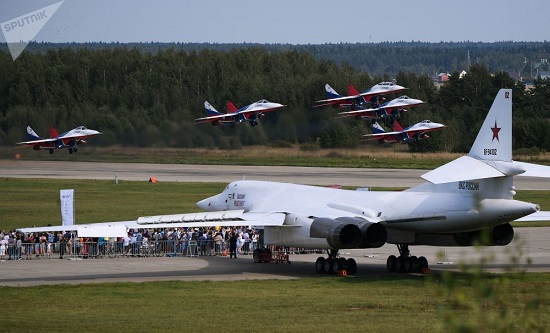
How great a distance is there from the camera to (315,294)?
94.1 feet

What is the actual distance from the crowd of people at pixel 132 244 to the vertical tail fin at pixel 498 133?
13.3 meters

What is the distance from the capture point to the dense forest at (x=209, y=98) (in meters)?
74.9

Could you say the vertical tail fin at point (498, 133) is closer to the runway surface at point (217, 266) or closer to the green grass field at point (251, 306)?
the runway surface at point (217, 266)

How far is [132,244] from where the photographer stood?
1581 inches

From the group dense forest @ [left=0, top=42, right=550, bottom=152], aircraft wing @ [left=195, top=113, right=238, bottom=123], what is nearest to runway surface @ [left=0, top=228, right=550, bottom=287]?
dense forest @ [left=0, top=42, right=550, bottom=152]

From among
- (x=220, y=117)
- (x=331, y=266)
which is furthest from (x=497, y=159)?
(x=220, y=117)

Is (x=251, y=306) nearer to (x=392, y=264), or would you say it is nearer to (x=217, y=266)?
(x=392, y=264)

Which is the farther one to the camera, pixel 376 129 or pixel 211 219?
pixel 376 129

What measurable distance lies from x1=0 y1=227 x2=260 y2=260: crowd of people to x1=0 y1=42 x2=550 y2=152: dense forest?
31.4m

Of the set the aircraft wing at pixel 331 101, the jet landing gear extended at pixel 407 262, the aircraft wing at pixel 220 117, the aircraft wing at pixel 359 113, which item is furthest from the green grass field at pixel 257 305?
the aircraft wing at pixel 331 101

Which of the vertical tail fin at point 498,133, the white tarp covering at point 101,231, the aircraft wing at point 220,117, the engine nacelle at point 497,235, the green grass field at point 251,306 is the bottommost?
the green grass field at point 251,306

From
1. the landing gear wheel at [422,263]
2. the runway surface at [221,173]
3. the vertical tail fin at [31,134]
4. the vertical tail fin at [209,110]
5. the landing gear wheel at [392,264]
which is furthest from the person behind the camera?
the vertical tail fin at [209,110]

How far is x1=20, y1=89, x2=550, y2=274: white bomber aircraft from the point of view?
1157 inches

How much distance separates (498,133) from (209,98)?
62.4 metres
